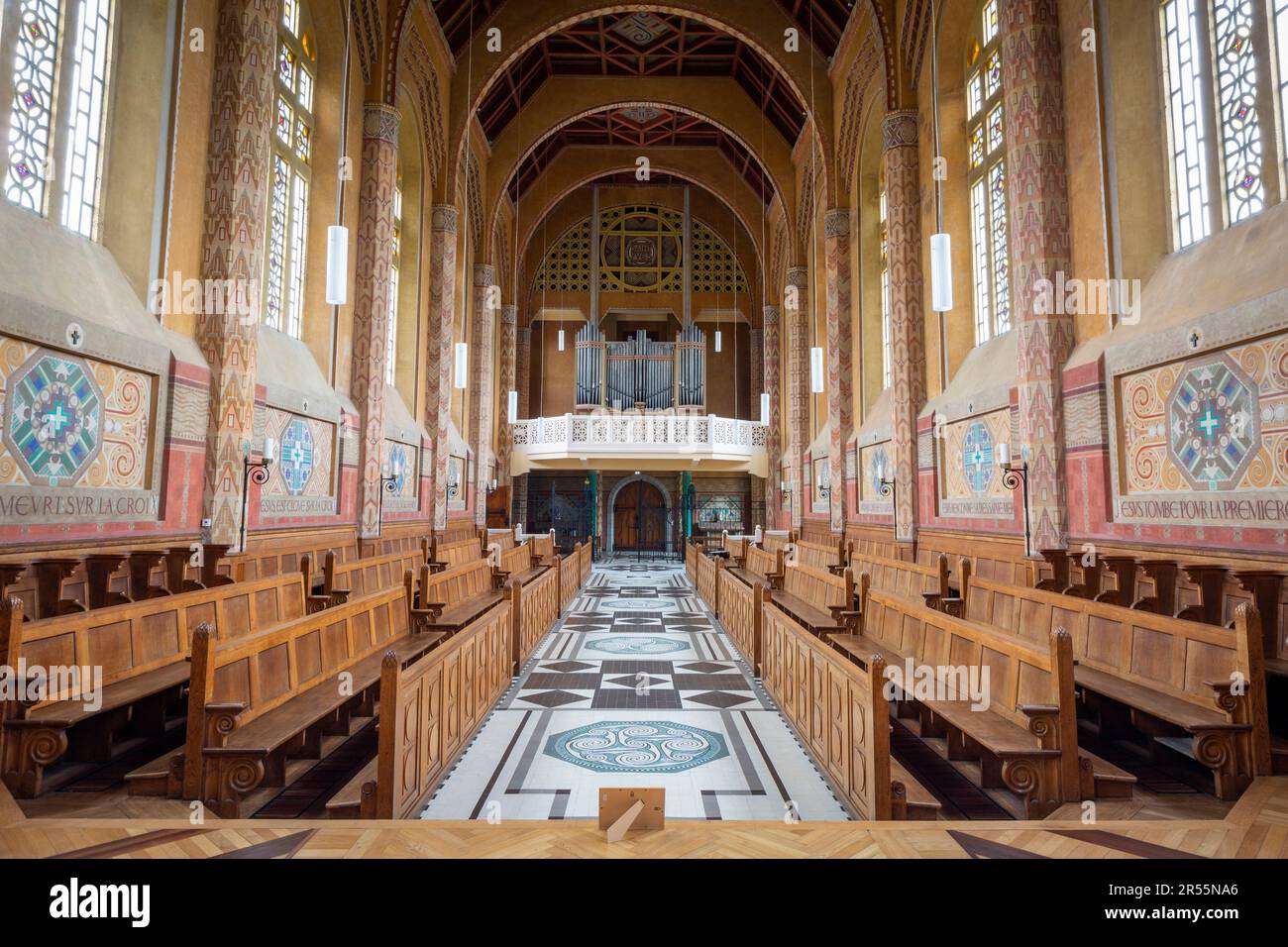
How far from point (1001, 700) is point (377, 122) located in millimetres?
11416

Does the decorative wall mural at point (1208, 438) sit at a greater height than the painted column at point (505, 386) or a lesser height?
lesser

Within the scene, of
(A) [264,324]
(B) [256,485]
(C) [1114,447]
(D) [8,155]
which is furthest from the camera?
(A) [264,324]

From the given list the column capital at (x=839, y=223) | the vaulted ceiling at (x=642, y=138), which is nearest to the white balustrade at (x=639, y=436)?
the column capital at (x=839, y=223)

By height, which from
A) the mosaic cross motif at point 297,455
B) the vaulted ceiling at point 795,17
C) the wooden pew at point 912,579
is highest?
the vaulted ceiling at point 795,17

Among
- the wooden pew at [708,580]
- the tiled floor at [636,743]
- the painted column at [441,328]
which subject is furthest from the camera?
the painted column at [441,328]

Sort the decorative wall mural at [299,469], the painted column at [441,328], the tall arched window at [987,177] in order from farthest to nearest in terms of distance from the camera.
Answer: the painted column at [441,328] < the tall arched window at [987,177] < the decorative wall mural at [299,469]

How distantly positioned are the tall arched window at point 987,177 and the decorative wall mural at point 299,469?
9583 millimetres

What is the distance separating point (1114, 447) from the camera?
6.36 metres

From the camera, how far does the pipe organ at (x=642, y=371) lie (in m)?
20.5

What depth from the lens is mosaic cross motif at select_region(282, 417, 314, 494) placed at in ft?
27.7

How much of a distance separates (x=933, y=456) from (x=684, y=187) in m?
15.3

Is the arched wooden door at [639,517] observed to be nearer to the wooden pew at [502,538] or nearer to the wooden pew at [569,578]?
the wooden pew at [502,538]

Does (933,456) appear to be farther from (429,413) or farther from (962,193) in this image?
(429,413)
